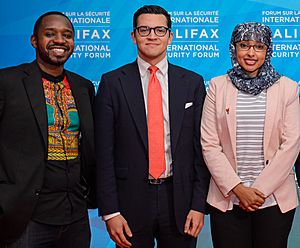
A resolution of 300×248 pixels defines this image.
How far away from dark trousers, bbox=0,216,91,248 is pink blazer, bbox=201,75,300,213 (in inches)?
26.9

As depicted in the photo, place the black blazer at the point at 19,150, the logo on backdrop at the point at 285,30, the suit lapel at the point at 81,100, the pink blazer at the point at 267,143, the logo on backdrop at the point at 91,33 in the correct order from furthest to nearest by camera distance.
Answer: the logo on backdrop at the point at 91,33 < the logo on backdrop at the point at 285,30 < the suit lapel at the point at 81,100 < the pink blazer at the point at 267,143 < the black blazer at the point at 19,150

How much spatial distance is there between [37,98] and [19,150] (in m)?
0.26

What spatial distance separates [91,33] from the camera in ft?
15.7

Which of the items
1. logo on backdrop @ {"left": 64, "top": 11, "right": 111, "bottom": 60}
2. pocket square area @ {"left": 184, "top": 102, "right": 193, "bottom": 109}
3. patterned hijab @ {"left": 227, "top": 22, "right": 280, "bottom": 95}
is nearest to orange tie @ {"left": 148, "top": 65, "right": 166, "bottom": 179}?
pocket square area @ {"left": 184, "top": 102, "right": 193, "bottom": 109}

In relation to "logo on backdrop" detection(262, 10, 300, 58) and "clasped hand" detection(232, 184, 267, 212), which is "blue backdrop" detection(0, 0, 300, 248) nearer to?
"logo on backdrop" detection(262, 10, 300, 58)

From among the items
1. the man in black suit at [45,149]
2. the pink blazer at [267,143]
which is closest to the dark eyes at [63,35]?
the man in black suit at [45,149]

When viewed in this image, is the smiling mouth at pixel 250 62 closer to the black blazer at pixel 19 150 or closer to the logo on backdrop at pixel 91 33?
the black blazer at pixel 19 150

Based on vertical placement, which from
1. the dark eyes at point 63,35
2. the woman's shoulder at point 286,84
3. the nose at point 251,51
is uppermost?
the dark eyes at point 63,35

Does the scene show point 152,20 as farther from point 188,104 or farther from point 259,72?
point 259,72

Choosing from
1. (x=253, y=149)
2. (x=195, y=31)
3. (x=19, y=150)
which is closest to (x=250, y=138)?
(x=253, y=149)

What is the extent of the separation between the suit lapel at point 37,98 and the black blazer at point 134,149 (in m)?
0.28

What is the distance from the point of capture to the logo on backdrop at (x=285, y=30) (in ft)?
15.2

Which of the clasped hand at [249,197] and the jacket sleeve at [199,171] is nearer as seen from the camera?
the clasped hand at [249,197]

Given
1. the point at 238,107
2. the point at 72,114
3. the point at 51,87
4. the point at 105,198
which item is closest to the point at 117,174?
the point at 105,198
